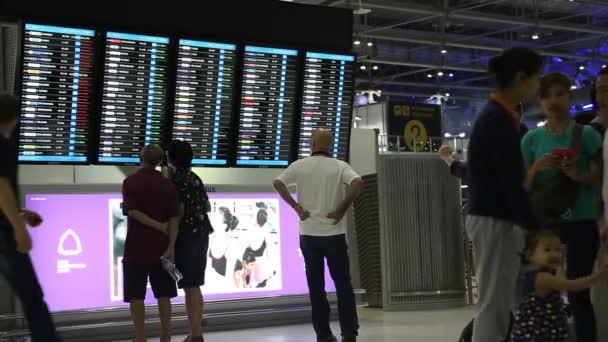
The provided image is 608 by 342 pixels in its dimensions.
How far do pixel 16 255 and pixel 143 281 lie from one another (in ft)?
5.73

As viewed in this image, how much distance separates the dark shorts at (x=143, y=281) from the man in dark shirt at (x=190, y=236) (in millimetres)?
182

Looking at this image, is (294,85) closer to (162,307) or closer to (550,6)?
(162,307)

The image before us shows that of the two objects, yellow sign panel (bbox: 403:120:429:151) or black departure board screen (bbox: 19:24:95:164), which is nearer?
black departure board screen (bbox: 19:24:95:164)

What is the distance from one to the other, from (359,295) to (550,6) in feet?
45.9

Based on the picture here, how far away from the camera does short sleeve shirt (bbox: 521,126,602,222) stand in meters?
4.57

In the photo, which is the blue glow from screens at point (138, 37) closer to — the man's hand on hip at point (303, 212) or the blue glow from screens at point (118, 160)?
the blue glow from screens at point (118, 160)

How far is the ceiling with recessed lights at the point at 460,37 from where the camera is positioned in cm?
1998

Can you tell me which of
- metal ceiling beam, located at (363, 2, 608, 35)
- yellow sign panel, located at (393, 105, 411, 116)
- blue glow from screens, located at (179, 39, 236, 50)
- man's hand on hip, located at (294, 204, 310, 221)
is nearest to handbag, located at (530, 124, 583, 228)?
man's hand on hip, located at (294, 204, 310, 221)

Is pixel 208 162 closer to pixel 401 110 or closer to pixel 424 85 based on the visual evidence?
pixel 401 110

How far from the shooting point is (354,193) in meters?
6.37

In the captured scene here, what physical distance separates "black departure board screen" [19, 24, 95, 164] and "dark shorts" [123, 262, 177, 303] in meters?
1.60

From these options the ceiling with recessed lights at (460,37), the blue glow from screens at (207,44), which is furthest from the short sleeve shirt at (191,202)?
the ceiling with recessed lights at (460,37)

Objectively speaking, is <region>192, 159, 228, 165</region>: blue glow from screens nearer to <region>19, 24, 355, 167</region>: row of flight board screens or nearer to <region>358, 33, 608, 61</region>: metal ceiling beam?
<region>19, 24, 355, 167</region>: row of flight board screens

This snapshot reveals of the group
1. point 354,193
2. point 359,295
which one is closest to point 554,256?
point 354,193
